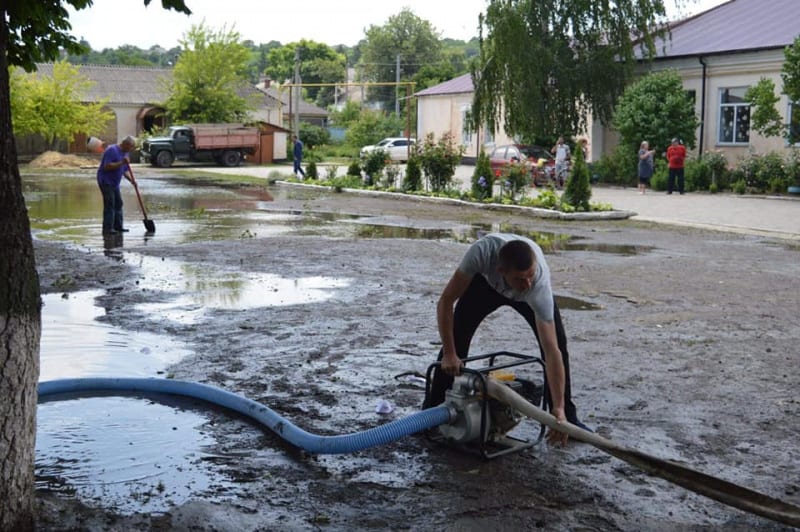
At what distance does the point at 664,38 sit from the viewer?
34719mm

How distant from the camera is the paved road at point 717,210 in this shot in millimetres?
19375

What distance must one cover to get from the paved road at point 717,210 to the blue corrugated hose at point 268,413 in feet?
46.3

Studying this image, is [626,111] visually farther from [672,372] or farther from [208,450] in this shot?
[208,450]

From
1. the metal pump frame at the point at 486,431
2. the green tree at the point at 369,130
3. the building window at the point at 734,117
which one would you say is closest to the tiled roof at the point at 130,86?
the green tree at the point at 369,130

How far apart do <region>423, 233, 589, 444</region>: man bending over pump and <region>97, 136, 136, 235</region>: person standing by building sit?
474 inches

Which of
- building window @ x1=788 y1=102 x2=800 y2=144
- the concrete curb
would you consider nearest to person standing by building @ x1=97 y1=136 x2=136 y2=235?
the concrete curb

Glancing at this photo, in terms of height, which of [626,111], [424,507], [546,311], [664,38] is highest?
[664,38]

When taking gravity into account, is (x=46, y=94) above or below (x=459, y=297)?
above

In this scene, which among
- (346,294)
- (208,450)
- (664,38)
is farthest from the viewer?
(664,38)

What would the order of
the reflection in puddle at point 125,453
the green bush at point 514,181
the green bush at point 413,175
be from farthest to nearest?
the green bush at point 413,175 < the green bush at point 514,181 < the reflection in puddle at point 125,453

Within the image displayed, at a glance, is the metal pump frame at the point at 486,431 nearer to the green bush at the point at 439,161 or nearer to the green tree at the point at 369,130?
the green bush at the point at 439,161

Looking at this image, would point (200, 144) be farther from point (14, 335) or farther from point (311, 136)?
point (14, 335)

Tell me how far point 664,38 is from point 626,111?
4401 millimetres

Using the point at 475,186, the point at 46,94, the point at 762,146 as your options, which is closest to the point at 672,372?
the point at 475,186
